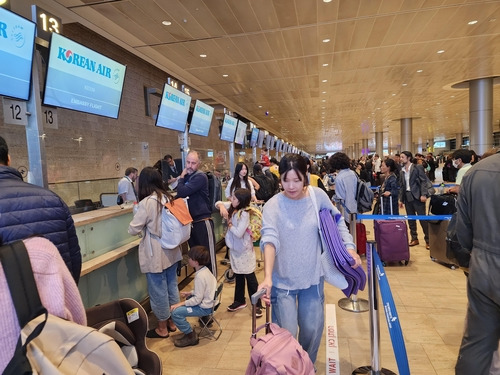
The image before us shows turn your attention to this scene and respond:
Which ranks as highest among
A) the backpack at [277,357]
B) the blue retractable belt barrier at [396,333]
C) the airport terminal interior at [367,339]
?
the backpack at [277,357]

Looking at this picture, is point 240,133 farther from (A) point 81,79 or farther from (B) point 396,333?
(B) point 396,333

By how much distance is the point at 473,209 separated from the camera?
1962mm

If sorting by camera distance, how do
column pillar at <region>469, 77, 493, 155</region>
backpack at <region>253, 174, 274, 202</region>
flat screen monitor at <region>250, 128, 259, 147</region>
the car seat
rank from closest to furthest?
1. the car seat
2. backpack at <region>253, 174, 274, 202</region>
3. column pillar at <region>469, 77, 493, 155</region>
4. flat screen monitor at <region>250, 128, 259, 147</region>

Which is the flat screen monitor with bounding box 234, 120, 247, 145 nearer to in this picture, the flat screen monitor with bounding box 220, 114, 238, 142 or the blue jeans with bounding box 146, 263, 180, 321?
the flat screen monitor with bounding box 220, 114, 238, 142

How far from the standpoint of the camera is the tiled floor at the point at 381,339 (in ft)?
9.32

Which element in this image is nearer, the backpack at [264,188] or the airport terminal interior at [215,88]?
the airport terminal interior at [215,88]

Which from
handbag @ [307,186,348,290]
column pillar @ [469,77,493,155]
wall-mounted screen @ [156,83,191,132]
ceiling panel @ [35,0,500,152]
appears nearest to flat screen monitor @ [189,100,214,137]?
wall-mounted screen @ [156,83,191,132]

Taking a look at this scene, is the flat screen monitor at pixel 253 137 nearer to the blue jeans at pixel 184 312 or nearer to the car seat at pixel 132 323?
the blue jeans at pixel 184 312

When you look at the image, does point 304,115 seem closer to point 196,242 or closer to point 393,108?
point 393,108

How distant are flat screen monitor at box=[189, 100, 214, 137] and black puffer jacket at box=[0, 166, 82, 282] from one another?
17.2ft

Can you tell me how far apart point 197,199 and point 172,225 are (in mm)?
825

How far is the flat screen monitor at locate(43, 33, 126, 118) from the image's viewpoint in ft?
10.5

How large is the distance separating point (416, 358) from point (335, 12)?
206 inches

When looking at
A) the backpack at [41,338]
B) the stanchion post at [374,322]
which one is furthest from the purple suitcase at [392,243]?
the backpack at [41,338]
